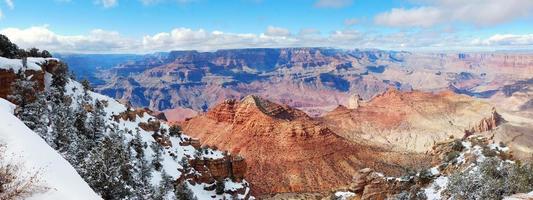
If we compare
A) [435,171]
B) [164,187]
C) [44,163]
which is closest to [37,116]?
[164,187]

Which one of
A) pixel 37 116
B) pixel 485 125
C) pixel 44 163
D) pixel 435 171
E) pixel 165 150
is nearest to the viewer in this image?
pixel 44 163

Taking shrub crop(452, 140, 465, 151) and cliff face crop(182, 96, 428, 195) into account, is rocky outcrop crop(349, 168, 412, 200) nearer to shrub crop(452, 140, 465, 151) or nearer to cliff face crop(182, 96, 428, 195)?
shrub crop(452, 140, 465, 151)

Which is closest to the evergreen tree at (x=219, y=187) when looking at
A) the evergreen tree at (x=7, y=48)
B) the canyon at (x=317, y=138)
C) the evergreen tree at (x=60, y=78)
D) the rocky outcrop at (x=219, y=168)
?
the rocky outcrop at (x=219, y=168)

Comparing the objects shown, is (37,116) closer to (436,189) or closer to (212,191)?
(212,191)

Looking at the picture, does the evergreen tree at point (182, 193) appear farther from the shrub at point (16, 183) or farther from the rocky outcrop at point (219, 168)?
the shrub at point (16, 183)

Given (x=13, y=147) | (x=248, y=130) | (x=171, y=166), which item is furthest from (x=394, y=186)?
(x=248, y=130)

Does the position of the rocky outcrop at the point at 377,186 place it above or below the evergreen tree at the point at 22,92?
below
